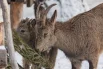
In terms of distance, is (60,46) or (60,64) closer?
(60,46)

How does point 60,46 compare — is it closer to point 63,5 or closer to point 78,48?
point 78,48

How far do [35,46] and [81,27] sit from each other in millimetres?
826

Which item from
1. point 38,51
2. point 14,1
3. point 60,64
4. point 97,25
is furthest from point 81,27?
point 60,64

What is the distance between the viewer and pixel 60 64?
825cm

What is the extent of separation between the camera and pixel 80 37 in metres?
5.91

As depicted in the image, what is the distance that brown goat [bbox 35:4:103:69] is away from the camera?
579 centimetres

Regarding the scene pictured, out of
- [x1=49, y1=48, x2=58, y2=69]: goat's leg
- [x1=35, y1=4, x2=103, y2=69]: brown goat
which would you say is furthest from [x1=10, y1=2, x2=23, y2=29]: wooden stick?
[x1=35, y1=4, x2=103, y2=69]: brown goat

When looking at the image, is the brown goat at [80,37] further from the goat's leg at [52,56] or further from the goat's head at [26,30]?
the goat's head at [26,30]

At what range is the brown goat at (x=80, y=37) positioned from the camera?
5789 mm

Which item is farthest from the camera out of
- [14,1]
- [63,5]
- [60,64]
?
[63,5]

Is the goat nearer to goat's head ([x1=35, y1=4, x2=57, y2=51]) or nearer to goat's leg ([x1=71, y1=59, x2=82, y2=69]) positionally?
goat's head ([x1=35, y1=4, x2=57, y2=51])

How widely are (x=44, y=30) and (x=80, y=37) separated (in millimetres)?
665

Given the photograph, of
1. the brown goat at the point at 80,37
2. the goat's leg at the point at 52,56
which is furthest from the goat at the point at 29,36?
the brown goat at the point at 80,37

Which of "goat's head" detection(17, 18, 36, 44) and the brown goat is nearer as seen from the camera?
the brown goat
